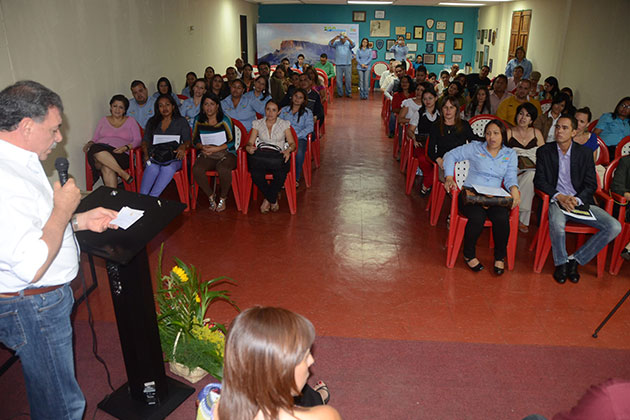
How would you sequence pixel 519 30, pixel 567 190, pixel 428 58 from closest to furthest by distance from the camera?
1. pixel 567 190
2. pixel 519 30
3. pixel 428 58

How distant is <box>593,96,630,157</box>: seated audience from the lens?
17.9 feet

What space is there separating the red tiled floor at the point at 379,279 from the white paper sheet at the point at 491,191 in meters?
0.60

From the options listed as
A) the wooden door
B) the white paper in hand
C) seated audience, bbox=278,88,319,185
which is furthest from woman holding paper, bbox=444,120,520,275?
the wooden door

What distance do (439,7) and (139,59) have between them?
40.2 feet

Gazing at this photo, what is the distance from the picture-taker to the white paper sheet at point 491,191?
3814 mm

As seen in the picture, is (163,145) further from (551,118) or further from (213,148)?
(551,118)

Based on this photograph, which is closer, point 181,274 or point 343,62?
point 181,274

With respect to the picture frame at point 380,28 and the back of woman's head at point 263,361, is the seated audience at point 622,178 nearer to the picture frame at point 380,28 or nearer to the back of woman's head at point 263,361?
the back of woman's head at point 263,361

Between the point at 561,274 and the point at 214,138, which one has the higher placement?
the point at 214,138

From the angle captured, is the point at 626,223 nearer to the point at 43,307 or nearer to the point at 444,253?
the point at 444,253

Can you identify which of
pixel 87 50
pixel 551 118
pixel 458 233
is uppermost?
pixel 87 50

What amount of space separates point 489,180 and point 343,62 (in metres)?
11.2

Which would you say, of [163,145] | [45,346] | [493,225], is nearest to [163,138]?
[163,145]

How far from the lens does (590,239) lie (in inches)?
148
